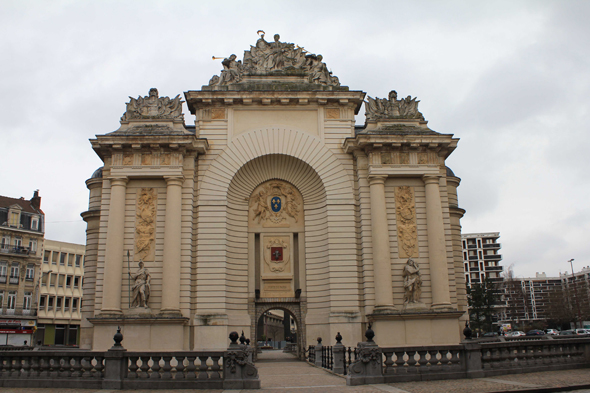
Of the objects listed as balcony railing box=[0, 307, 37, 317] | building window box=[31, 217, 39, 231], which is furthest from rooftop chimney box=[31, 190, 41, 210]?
balcony railing box=[0, 307, 37, 317]

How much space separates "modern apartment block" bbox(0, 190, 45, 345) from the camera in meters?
50.8

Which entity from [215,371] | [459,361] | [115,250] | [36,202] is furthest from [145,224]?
[36,202]

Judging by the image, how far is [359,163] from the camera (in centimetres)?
2914

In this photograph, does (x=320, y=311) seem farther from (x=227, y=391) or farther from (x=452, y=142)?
(x=227, y=391)

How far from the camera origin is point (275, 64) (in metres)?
31.3

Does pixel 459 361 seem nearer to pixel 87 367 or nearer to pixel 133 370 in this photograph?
pixel 133 370

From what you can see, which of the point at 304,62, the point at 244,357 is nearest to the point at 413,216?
the point at 304,62

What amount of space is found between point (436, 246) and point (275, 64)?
14428 mm

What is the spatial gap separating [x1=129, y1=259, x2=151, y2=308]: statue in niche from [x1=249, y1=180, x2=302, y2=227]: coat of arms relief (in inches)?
287

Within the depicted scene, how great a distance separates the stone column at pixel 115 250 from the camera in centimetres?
2586

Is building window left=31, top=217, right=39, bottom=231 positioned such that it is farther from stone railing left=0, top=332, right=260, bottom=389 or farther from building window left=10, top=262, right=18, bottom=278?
stone railing left=0, top=332, right=260, bottom=389

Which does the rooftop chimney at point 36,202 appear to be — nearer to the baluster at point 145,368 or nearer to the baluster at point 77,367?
the baluster at point 77,367

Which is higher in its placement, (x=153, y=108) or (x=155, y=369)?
(x=153, y=108)

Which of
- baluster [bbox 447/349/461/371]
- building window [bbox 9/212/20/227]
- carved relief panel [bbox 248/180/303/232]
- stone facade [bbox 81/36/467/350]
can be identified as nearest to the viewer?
baluster [bbox 447/349/461/371]
